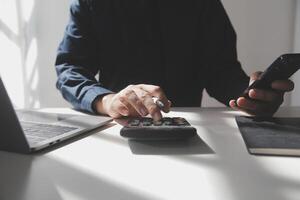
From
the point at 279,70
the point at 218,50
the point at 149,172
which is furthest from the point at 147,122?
the point at 218,50

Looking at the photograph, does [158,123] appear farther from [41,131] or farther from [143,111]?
[41,131]

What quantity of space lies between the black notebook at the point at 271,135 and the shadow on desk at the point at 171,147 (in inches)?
2.5

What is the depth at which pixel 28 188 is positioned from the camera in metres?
0.31

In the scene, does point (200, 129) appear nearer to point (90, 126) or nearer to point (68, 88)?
point (90, 126)

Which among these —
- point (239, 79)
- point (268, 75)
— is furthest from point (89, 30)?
point (268, 75)

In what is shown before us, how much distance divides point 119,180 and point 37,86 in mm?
1653

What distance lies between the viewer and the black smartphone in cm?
56

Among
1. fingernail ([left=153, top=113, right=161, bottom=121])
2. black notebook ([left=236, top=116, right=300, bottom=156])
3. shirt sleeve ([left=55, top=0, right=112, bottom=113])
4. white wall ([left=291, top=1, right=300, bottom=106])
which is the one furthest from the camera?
white wall ([left=291, top=1, right=300, bottom=106])

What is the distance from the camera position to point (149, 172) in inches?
13.9

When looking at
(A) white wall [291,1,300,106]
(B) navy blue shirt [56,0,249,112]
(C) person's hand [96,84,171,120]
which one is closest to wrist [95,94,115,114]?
(C) person's hand [96,84,171,120]

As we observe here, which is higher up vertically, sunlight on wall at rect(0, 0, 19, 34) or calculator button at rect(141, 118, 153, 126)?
sunlight on wall at rect(0, 0, 19, 34)

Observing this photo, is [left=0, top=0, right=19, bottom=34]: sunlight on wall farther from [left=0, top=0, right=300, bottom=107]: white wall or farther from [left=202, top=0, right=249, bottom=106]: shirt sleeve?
[left=202, top=0, right=249, bottom=106]: shirt sleeve

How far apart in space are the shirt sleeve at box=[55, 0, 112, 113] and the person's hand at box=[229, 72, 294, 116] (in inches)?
12.3

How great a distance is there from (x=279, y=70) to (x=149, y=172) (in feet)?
1.24
